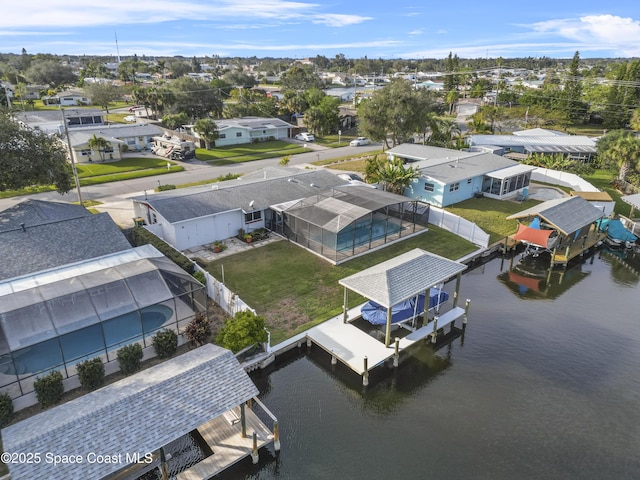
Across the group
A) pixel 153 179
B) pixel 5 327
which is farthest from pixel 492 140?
pixel 5 327

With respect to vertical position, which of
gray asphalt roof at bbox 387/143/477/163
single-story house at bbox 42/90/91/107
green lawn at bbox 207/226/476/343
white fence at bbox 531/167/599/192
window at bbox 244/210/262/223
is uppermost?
A: single-story house at bbox 42/90/91/107

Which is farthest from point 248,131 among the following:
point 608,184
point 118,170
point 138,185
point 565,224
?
point 608,184

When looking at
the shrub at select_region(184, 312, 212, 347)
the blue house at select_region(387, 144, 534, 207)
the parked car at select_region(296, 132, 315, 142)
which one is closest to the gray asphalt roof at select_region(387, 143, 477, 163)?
the blue house at select_region(387, 144, 534, 207)

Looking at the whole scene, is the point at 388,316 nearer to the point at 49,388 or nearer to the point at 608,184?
the point at 49,388

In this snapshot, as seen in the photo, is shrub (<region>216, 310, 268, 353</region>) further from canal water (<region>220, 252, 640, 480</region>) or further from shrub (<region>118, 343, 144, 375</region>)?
shrub (<region>118, 343, 144, 375</region>)

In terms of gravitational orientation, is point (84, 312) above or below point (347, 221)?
below
